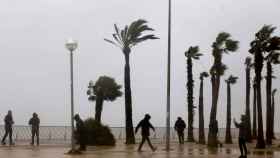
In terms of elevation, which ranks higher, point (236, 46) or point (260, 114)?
point (236, 46)

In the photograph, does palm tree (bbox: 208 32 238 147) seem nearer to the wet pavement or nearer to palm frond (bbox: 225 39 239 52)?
palm frond (bbox: 225 39 239 52)

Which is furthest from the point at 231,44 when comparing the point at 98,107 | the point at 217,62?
the point at 98,107

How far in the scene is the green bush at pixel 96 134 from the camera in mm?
32691

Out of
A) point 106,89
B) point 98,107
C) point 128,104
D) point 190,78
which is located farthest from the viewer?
point 190,78

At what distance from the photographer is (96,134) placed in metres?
33.0

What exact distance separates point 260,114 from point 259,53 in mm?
3609

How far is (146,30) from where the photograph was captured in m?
41.9

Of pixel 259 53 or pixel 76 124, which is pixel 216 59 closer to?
pixel 259 53

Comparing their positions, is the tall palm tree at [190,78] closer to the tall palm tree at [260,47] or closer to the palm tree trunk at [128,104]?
the palm tree trunk at [128,104]

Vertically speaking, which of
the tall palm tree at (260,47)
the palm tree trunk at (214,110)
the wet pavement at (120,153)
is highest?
the tall palm tree at (260,47)

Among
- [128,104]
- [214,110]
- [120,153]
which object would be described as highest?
[128,104]

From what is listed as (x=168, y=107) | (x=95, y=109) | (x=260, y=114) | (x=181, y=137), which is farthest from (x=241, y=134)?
(x=95, y=109)

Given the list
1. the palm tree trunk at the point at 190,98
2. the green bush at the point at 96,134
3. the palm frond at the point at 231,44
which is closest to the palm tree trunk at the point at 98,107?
the green bush at the point at 96,134

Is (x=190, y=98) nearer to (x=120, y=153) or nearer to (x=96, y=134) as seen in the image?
(x=96, y=134)
